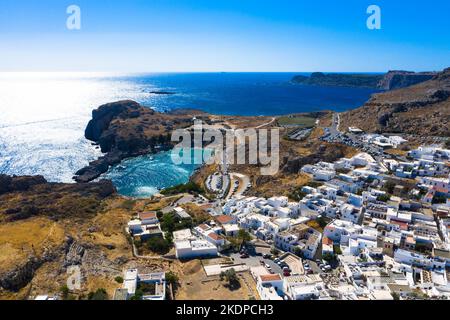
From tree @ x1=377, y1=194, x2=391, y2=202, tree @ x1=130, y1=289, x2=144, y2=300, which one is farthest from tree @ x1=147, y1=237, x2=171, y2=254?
tree @ x1=377, y1=194, x2=391, y2=202

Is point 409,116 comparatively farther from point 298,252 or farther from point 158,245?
point 158,245

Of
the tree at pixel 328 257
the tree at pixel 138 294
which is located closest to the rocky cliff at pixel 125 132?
the tree at pixel 138 294

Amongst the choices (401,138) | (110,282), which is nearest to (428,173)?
(401,138)

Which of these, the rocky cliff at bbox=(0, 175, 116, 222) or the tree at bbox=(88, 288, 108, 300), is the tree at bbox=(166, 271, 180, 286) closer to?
the tree at bbox=(88, 288, 108, 300)

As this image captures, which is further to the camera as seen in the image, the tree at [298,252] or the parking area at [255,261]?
the tree at [298,252]

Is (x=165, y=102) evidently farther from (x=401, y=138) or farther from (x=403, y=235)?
(x=403, y=235)

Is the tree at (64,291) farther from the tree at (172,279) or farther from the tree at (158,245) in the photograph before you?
the tree at (158,245)
